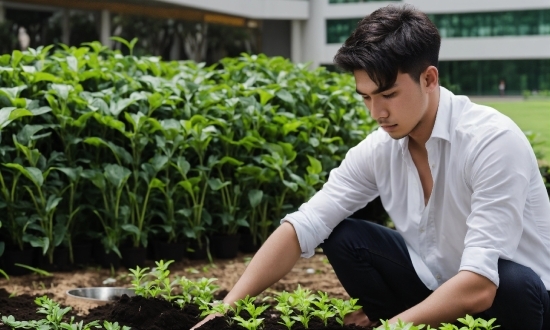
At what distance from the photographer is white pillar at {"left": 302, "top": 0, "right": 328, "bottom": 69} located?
3594 cm

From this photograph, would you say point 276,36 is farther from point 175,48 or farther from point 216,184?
point 216,184

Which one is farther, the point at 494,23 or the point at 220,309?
the point at 494,23

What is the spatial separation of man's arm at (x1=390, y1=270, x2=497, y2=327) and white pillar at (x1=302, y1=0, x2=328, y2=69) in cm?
3352

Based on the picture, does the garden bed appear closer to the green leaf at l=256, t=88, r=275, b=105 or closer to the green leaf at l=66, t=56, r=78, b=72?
the green leaf at l=256, t=88, r=275, b=105

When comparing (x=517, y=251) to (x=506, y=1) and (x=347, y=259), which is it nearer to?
(x=347, y=259)

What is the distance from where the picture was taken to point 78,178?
3.92 metres

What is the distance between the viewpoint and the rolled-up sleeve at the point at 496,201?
238 centimetres

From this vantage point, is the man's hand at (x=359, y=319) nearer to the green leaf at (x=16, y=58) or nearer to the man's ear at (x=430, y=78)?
the man's ear at (x=430, y=78)

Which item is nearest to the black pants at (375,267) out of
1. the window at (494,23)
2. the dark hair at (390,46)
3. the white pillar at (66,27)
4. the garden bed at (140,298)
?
the garden bed at (140,298)

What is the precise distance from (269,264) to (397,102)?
26.5 inches

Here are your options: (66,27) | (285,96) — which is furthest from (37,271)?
(66,27)

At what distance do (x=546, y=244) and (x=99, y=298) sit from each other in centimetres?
180

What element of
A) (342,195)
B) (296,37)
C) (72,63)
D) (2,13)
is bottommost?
(342,195)

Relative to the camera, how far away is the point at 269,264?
108 inches
